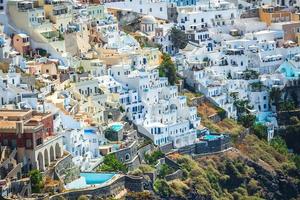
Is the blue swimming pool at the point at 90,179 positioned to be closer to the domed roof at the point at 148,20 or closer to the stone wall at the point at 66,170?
the stone wall at the point at 66,170

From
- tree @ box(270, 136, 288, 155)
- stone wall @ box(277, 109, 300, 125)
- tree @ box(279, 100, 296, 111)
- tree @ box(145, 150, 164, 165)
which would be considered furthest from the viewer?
tree @ box(279, 100, 296, 111)

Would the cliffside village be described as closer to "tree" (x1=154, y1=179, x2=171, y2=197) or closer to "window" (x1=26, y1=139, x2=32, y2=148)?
"window" (x1=26, y1=139, x2=32, y2=148)

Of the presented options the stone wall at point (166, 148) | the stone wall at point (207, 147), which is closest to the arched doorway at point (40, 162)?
the stone wall at point (166, 148)

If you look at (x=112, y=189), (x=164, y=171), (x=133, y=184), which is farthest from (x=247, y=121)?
(x=112, y=189)

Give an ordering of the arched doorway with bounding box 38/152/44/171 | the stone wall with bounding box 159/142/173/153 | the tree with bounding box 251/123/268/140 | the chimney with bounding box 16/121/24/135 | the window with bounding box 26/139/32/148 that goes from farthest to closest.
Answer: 1. the tree with bounding box 251/123/268/140
2. the stone wall with bounding box 159/142/173/153
3. the arched doorway with bounding box 38/152/44/171
4. the window with bounding box 26/139/32/148
5. the chimney with bounding box 16/121/24/135

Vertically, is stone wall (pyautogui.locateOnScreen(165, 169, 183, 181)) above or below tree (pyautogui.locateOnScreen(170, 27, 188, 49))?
below

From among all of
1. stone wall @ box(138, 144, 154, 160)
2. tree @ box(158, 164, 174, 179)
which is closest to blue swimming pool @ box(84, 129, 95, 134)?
stone wall @ box(138, 144, 154, 160)

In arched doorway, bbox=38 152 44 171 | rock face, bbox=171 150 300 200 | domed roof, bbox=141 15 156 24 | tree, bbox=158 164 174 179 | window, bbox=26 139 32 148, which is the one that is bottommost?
rock face, bbox=171 150 300 200

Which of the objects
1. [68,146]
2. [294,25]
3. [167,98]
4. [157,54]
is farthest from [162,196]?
[294,25]
